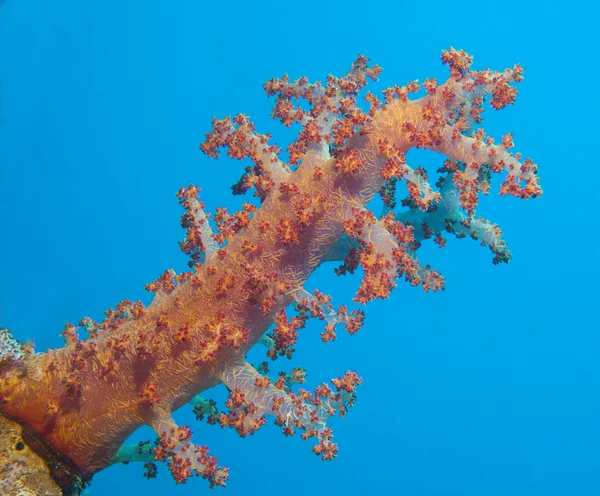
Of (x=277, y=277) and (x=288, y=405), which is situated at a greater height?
(x=277, y=277)

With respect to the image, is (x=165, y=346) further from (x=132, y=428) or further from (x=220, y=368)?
(x=132, y=428)

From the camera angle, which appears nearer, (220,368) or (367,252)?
(367,252)

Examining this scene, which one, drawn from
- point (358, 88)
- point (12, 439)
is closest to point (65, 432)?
point (12, 439)

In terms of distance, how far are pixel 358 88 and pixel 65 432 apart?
4252 millimetres

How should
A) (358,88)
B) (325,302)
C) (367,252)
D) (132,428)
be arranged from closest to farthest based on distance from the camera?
(367,252), (325,302), (132,428), (358,88)

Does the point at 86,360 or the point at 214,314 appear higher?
Result: the point at 214,314

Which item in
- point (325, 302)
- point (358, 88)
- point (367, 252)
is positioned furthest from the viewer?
point (358, 88)

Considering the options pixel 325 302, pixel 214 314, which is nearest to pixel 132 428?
pixel 214 314

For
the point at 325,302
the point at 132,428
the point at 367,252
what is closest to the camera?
the point at 367,252

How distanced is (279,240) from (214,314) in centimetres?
86

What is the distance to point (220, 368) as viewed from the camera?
15.4 feet

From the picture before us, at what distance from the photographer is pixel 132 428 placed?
16.0ft

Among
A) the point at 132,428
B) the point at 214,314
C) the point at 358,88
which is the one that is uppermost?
the point at 358,88

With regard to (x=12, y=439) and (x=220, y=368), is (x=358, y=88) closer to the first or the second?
(x=220, y=368)
